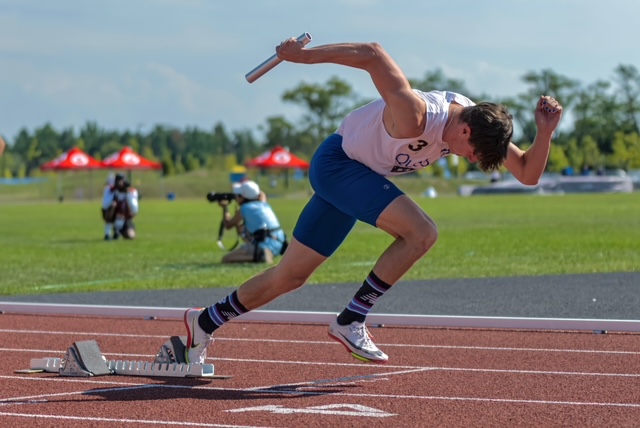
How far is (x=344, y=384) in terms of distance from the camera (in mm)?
6992

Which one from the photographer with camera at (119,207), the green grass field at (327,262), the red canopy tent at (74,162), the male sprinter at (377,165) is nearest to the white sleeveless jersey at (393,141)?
the male sprinter at (377,165)

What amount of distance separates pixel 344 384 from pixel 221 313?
92 cm

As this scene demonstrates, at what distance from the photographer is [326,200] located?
7.06 meters

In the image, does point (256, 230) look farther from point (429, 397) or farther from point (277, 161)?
point (277, 161)

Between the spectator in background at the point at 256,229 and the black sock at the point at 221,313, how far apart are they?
34.1 feet

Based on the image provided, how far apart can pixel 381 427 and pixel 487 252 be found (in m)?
15.2

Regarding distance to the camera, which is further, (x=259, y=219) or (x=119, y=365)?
(x=259, y=219)

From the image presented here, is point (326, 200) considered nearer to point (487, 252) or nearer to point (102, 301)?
point (102, 301)

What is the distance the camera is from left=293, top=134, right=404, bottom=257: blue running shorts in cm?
682

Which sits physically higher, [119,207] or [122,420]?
[122,420]

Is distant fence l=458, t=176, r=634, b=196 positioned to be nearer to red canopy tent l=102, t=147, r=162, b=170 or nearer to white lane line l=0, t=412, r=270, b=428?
red canopy tent l=102, t=147, r=162, b=170

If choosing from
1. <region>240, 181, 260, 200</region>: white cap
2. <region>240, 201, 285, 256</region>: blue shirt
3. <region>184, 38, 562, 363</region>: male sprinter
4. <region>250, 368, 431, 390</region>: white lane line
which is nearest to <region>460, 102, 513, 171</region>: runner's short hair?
<region>184, 38, 562, 363</region>: male sprinter

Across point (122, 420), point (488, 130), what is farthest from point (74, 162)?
point (122, 420)

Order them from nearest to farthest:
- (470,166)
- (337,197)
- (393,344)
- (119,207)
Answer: (337,197), (393,344), (119,207), (470,166)
